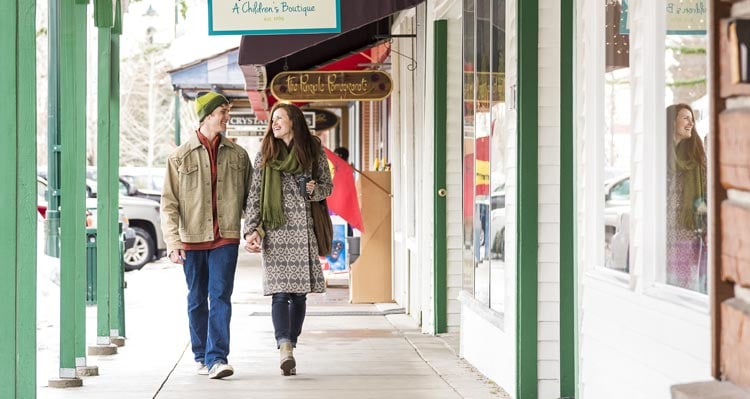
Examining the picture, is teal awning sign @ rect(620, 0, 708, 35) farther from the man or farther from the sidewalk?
the man

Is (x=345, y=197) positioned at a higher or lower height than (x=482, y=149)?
lower

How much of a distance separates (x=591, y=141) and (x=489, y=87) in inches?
104

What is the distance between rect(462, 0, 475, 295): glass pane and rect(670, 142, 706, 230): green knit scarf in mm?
4366

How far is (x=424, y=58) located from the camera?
10797 mm

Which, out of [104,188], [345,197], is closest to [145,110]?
[345,197]

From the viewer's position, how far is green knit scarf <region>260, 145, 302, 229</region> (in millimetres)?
7469

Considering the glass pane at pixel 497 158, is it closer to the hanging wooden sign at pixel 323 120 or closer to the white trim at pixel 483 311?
the white trim at pixel 483 311

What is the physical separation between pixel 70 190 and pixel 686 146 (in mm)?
4332

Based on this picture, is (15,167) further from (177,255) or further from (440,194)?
(440,194)

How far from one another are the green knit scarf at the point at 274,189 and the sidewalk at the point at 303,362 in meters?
1.03

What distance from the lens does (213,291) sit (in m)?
7.43

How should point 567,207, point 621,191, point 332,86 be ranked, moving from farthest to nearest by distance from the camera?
point 332,86 → point 567,207 → point 621,191

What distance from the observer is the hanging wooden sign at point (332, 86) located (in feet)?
39.7

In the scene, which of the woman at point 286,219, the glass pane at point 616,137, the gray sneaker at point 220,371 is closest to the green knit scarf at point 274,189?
the woman at point 286,219
